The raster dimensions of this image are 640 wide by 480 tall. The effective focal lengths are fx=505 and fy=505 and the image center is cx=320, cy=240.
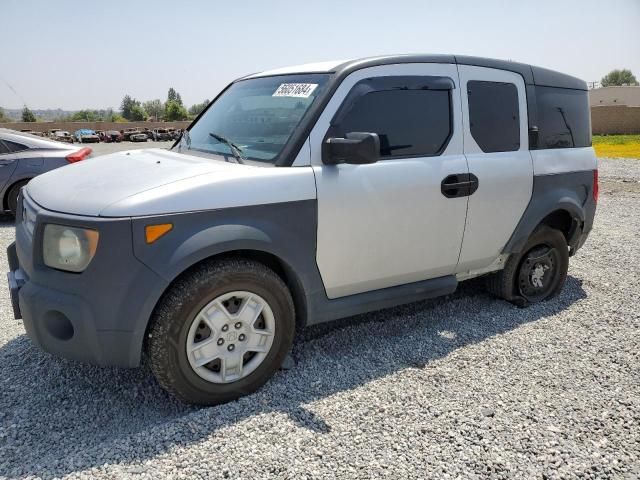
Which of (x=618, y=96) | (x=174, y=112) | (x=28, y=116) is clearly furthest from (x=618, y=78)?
(x=28, y=116)

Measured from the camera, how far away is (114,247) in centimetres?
241

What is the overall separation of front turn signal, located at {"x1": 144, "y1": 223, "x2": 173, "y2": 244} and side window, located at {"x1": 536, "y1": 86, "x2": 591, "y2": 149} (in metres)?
3.05

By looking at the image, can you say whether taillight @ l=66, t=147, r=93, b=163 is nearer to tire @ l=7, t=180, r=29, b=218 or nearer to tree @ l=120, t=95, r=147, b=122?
tire @ l=7, t=180, r=29, b=218

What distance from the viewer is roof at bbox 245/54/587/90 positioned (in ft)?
10.7

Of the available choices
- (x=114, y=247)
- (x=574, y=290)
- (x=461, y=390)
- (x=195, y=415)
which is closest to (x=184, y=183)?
(x=114, y=247)

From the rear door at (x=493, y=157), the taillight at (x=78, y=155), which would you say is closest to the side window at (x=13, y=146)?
the taillight at (x=78, y=155)

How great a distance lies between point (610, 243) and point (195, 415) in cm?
595

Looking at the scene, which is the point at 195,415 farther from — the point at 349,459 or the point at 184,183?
the point at 184,183

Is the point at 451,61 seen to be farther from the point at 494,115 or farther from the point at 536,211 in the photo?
the point at 536,211

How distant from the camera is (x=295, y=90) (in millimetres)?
3293

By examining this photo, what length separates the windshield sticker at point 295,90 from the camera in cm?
319

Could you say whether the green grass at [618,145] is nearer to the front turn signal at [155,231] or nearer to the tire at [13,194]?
the tire at [13,194]

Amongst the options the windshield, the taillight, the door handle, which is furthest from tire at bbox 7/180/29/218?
the door handle

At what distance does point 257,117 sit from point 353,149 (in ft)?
2.85
